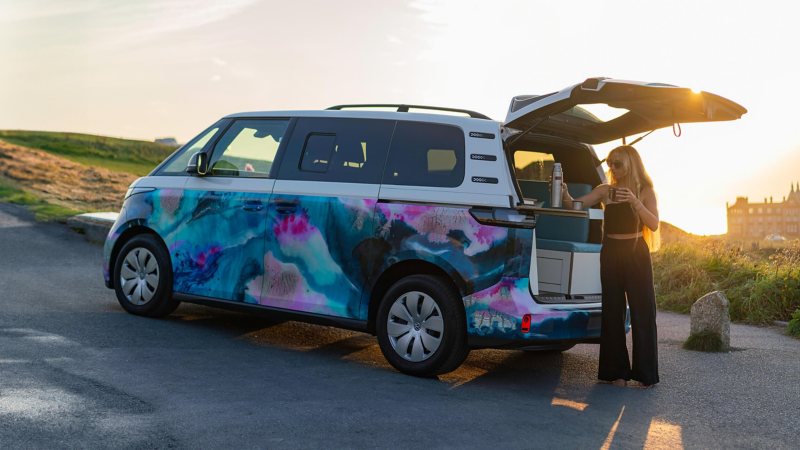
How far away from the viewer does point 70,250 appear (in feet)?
42.0

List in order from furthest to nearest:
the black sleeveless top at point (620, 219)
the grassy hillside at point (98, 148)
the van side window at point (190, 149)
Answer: the grassy hillside at point (98, 148)
the van side window at point (190, 149)
the black sleeveless top at point (620, 219)

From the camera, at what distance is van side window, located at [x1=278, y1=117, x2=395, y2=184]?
5652mm

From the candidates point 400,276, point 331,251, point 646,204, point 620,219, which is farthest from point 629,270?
point 331,251

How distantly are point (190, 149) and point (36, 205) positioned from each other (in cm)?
1289

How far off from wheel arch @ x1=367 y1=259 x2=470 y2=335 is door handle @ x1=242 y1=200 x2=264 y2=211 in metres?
1.34

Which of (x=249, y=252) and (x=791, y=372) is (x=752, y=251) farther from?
(x=249, y=252)

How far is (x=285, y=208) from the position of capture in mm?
5961

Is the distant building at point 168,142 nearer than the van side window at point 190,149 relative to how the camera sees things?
No

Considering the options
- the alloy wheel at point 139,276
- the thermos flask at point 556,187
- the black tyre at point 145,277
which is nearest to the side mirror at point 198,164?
the black tyre at point 145,277

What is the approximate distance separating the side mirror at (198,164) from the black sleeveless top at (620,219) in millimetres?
3683

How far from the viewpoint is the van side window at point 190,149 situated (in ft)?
22.5

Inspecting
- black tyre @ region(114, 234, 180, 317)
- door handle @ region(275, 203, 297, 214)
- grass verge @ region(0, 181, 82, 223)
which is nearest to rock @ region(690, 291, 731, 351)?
door handle @ region(275, 203, 297, 214)

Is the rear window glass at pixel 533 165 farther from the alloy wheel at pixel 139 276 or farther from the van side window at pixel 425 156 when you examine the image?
the alloy wheel at pixel 139 276

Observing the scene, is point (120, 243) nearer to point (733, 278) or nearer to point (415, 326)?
point (415, 326)
